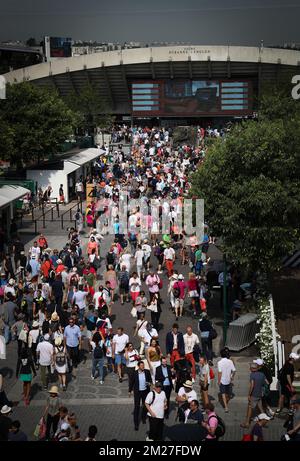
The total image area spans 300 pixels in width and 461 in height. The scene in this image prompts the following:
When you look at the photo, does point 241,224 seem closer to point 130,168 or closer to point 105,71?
point 130,168

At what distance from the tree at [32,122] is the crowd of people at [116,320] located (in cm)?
754

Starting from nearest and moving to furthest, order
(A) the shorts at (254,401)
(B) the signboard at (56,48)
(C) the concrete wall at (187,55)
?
(A) the shorts at (254,401)
(C) the concrete wall at (187,55)
(B) the signboard at (56,48)

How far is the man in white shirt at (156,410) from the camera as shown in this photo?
1329 centimetres

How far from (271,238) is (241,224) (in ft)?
2.62

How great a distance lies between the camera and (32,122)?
4147 centimetres

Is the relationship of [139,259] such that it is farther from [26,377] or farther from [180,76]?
[180,76]

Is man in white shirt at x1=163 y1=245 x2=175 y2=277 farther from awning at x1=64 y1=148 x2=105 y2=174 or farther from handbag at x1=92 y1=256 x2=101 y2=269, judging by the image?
awning at x1=64 y1=148 x2=105 y2=174

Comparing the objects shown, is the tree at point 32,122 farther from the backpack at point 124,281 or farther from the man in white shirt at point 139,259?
the backpack at point 124,281

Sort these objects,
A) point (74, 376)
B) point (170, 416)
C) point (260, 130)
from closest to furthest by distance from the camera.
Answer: point (170, 416) < point (74, 376) < point (260, 130)

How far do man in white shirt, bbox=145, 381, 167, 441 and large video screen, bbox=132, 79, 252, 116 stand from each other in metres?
64.4

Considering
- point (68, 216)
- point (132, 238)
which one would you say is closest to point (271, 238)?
point (132, 238)

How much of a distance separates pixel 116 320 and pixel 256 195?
483cm

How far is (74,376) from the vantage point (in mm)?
17344

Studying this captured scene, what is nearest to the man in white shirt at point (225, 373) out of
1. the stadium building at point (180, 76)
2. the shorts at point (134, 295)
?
the shorts at point (134, 295)
